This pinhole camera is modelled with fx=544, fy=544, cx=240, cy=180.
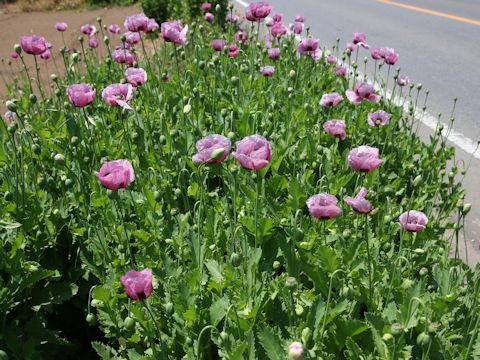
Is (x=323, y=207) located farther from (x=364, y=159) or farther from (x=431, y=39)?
(x=431, y=39)

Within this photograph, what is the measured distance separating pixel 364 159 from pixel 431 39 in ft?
21.3

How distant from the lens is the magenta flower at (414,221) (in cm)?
194

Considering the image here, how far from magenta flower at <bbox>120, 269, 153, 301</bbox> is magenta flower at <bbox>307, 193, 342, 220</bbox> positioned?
59 cm

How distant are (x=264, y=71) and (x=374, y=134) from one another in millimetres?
840

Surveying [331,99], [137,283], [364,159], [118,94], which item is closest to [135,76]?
[118,94]

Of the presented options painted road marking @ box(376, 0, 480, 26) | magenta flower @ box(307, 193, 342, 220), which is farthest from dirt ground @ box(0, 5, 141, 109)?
magenta flower @ box(307, 193, 342, 220)

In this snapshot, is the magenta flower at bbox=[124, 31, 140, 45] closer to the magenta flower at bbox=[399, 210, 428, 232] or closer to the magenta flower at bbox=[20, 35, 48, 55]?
the magenta flower at bbox=[20, 35, 48, 55]

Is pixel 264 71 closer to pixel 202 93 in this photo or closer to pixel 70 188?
pixel 202 93

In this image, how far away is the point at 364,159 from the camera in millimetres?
1971

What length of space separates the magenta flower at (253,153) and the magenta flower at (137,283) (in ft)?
1.64

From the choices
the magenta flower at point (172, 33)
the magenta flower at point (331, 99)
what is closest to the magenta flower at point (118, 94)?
the magenta flower at point (172, 33)

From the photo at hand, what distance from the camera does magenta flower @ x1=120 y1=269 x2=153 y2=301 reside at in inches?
61.0

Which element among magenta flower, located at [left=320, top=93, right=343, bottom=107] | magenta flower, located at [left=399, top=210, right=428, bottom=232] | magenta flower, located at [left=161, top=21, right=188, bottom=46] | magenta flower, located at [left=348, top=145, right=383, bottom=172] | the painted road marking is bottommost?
the painted road marking

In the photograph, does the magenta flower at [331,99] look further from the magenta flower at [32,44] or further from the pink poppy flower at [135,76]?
the magenta flower at [32,44]
